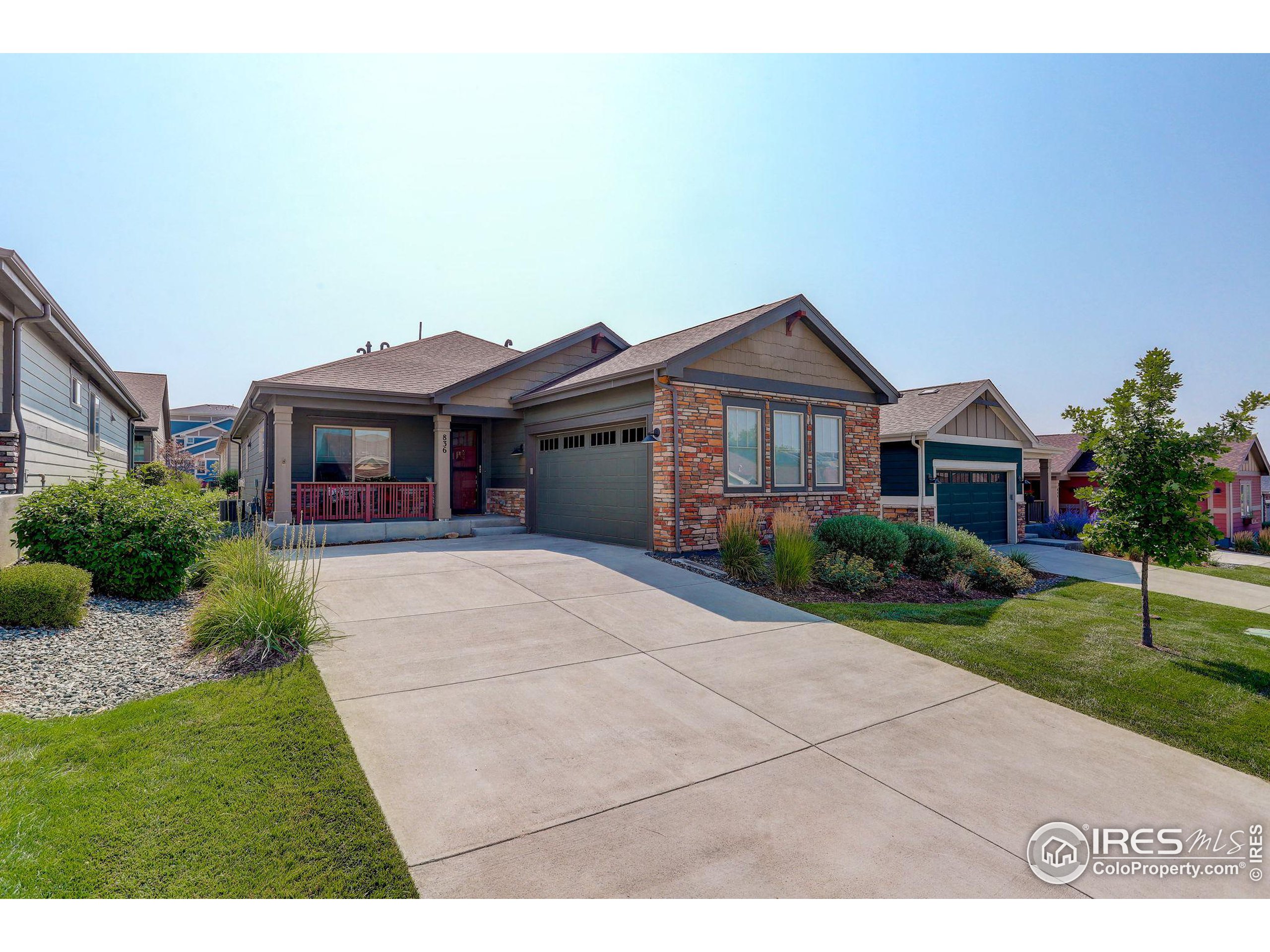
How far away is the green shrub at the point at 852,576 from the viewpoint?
8125mm

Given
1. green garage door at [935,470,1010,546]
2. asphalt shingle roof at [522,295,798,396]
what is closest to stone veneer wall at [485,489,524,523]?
asphalt shingle roof at [522,295,798,396]

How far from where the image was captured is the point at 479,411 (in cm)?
1382

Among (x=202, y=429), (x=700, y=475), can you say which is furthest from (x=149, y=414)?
(x=202, y=429)

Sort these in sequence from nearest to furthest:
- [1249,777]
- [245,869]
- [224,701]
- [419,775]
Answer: [245,869] < [419,775] < [1249,777] < [224,701]

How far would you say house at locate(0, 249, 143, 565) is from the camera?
7.51 metres

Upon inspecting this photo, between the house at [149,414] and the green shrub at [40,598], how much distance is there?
64.9 feet

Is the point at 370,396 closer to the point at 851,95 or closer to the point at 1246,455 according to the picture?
the point at 851,95

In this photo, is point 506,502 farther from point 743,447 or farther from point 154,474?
point 154,474

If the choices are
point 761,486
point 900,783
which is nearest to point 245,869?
point 900,783

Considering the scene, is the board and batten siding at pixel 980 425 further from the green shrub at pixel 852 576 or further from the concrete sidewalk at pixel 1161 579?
the green shrub at pixel 852 576

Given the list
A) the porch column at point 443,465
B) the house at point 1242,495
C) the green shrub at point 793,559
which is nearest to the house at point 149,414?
the porch column at point 443,465

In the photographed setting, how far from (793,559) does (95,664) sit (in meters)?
7.23

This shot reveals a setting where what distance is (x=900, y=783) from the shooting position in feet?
10.9

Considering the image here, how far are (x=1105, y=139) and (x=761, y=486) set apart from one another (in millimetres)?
7301
